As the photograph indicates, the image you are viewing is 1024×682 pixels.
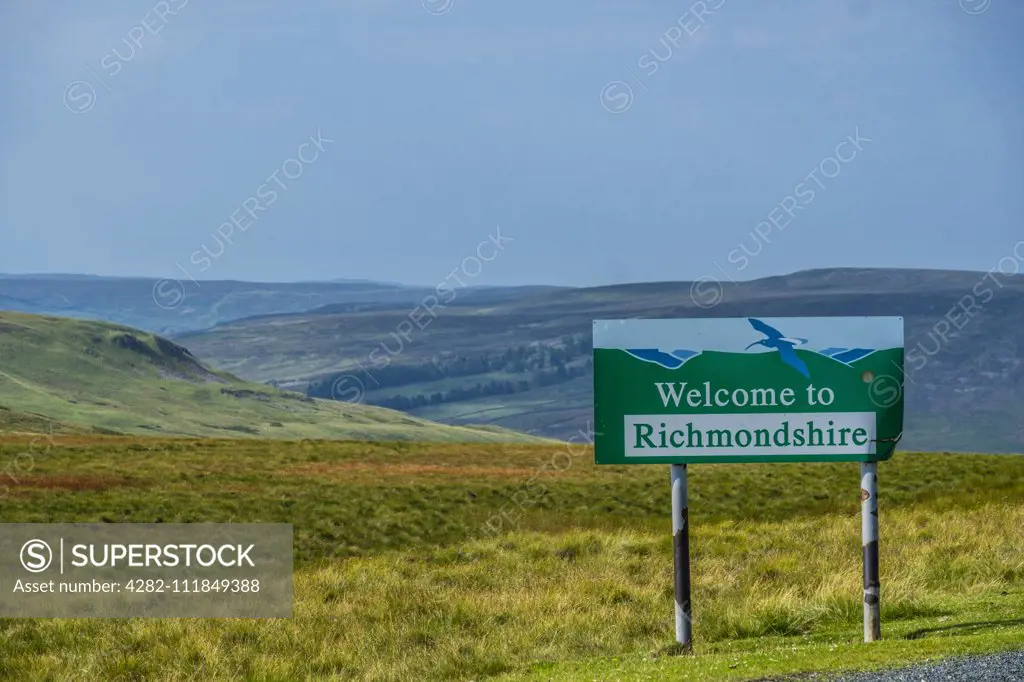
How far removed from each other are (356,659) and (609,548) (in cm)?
942

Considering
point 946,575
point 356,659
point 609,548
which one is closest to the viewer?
point 356,659

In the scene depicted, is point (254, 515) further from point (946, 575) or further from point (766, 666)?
point (766, 666)

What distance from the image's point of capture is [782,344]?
11.4 m

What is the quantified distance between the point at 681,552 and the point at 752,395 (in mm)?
1592

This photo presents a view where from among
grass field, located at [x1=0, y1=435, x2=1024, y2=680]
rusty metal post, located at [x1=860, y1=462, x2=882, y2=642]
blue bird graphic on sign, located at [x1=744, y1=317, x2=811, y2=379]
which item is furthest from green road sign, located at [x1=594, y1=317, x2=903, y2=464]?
grass field, located at [x1=0, y1=435, x2=1024, y2=680]

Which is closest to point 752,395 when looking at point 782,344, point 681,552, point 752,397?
point 752,397

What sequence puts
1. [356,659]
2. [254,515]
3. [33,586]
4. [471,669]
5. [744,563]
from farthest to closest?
[254,515] < [33,586] < [744,563] < [356,659] < [471,669]

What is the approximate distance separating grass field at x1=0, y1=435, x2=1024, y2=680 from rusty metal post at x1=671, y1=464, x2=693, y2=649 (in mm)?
280

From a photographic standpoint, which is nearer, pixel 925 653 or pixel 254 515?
pixel 925 653

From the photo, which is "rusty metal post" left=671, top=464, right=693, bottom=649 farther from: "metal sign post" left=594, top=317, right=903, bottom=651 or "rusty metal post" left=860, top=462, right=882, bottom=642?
"rusty metal post" left=860, top=462, right=882, bottom=642

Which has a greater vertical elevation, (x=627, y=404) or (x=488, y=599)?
(x=627, y=404)

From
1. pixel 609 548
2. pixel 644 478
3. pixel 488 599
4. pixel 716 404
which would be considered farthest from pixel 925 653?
pixel 644 478

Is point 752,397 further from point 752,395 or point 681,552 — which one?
point 681,552

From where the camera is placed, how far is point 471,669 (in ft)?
41.7
